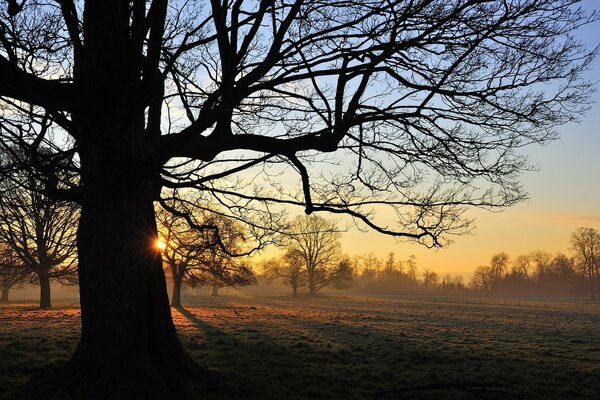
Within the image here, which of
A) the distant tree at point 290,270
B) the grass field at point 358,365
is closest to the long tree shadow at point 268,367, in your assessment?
the grass field at point 358,365

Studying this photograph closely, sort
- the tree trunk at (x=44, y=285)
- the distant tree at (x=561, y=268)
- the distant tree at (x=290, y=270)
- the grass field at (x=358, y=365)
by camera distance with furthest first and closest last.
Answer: the distant tree at (x=561, y=268) < the distant tree at (x=290, y=270) < the tree trunk at (x=44, y=285) < the grass field at (x=358, y=365)

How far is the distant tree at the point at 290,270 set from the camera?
59.8 m

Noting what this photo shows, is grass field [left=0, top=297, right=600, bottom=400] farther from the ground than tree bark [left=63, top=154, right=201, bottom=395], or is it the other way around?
tree bark [left=63, top=154, right=201, bottom=395]

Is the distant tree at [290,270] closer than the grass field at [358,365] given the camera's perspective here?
No

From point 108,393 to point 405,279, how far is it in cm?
10908

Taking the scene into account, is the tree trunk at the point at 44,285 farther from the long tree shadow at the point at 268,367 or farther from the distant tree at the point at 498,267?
the distant tree at the point at 498,267

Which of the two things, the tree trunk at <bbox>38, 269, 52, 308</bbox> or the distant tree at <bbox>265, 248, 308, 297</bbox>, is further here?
the distant tree at <bbox>265, 248, 308, 297</bbox>

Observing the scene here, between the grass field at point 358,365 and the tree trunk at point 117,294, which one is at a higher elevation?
the tree trunk at point 117,294

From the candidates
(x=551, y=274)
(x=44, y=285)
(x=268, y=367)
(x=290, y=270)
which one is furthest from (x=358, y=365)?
(x=551, y=274)

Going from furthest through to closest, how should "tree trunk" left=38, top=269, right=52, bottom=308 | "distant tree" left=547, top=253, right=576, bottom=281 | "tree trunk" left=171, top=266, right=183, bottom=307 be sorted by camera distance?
"distant tree" left=547, top=253, right=576, bottom=281 → "tree trunk" left=171, top=266, right=183, bottom=307 → "tree trunk" left=38, top=269, right=52, bottom=308

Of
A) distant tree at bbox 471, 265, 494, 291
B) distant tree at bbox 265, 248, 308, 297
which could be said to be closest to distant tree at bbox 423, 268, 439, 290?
distant tree at bbox 471, 265, 494, 291

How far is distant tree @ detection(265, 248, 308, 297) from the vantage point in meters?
59.8

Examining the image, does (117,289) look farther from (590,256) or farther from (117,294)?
(590,256)

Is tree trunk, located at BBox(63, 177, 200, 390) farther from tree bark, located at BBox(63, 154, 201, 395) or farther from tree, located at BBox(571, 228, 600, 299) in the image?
tree, located at BBox(571, 228, 600, 299)
